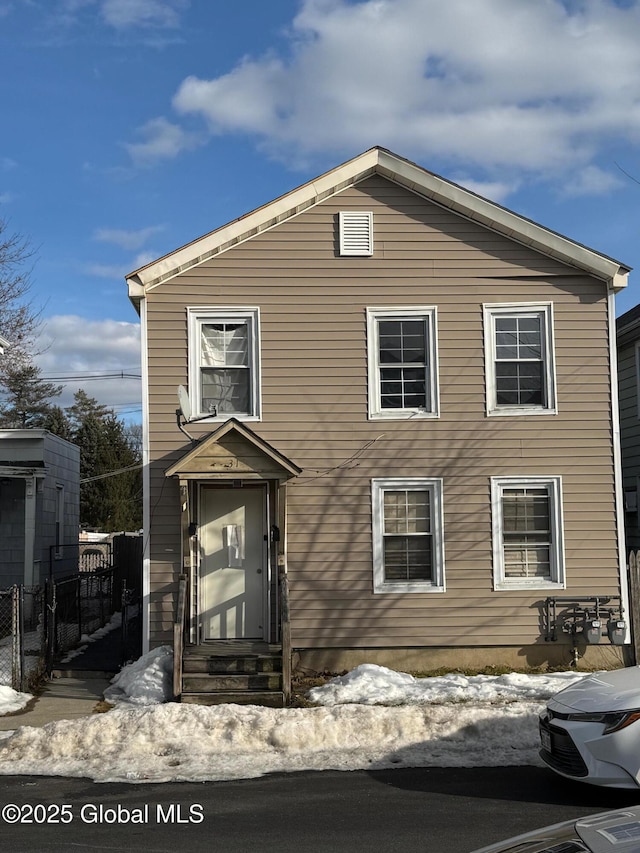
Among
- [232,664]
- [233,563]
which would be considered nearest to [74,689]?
[232,664]

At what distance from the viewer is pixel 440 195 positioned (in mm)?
13125

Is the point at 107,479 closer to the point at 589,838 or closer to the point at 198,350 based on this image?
the point at 198,350

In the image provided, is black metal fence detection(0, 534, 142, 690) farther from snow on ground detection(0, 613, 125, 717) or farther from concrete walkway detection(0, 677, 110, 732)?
concrete walkway detection(0, 677, 110, 732)

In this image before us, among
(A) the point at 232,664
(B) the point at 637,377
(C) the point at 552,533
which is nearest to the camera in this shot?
(A) the point at 232,664

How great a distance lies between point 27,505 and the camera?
1631 cm

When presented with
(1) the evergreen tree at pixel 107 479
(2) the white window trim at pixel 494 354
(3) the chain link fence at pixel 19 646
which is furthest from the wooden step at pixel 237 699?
(1) the evergreen tree at pixel 107 479

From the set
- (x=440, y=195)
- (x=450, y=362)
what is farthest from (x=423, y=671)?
(x=440, y=195)

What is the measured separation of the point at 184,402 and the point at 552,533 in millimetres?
5758

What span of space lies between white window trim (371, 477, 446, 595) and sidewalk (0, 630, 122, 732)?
4.11 metres

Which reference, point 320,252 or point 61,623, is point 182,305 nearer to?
point 320,252

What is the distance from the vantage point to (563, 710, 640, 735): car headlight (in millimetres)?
6918

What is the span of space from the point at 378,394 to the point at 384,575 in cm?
269

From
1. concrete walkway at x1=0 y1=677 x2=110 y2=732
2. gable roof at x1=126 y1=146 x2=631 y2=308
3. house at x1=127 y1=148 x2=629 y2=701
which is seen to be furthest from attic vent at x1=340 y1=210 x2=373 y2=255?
concrete walkway at x1=0 y1=677 x2=110 y2=732

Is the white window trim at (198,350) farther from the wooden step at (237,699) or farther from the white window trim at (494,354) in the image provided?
the wooden step at (237,699)
